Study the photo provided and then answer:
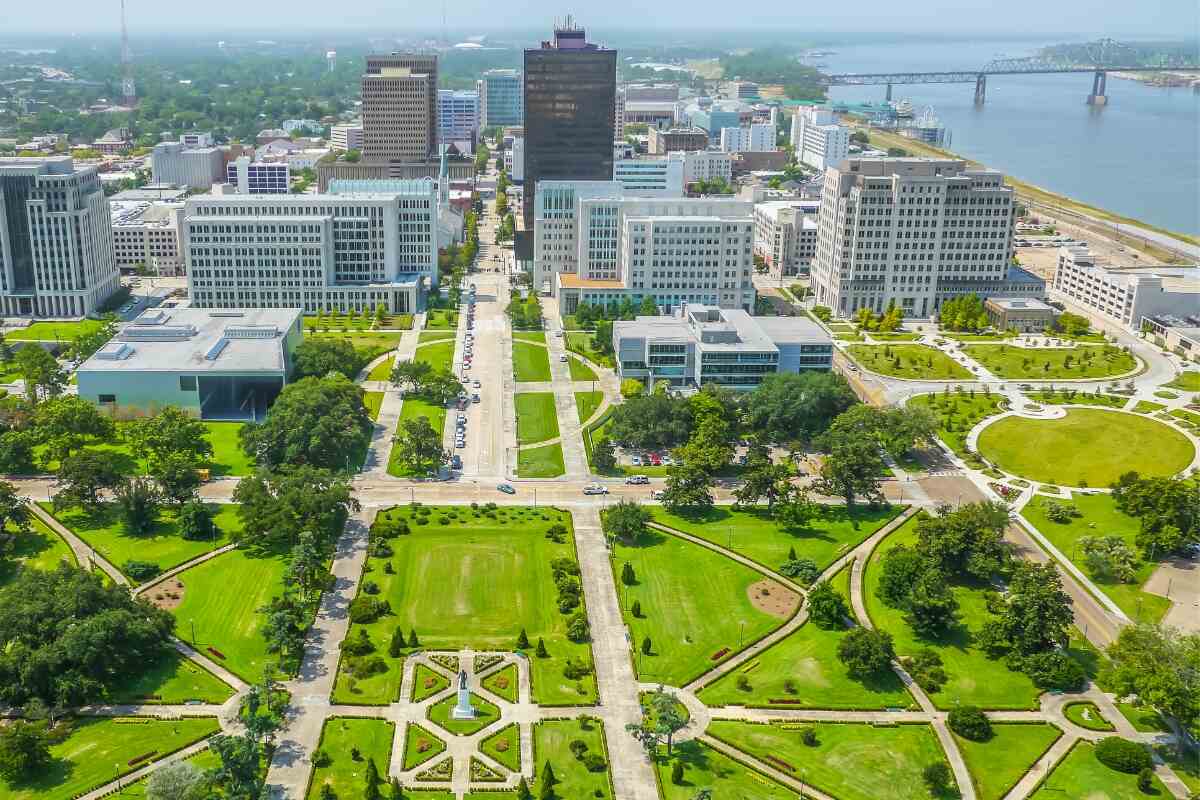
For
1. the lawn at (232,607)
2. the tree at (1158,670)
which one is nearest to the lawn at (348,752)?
the lawn at (232,607)

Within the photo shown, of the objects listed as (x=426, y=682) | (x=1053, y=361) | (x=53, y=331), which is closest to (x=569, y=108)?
(x=53, y=331)

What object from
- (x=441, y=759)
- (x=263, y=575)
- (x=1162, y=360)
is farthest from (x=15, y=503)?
(x=1162, y=360)

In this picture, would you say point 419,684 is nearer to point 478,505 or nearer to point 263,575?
point 263,575

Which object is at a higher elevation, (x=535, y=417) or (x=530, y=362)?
(x=530, y=362)

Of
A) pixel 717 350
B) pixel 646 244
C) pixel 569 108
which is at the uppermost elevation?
pixel 569 108

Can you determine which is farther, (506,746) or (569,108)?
(569,108)

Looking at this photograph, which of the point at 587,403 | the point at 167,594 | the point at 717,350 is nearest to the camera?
the point at 167,594

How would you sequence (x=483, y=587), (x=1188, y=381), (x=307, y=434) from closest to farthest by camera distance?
(x=483, y=587) → (x=307, y=434) → (x=1188, y=381)

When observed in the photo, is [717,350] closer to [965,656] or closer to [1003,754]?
[965,656]

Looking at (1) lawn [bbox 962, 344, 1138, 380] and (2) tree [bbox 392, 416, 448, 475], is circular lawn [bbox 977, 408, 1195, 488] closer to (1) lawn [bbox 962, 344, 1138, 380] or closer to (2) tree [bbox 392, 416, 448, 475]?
(1) lawn [bbox 962, 344, 1138, 380]
